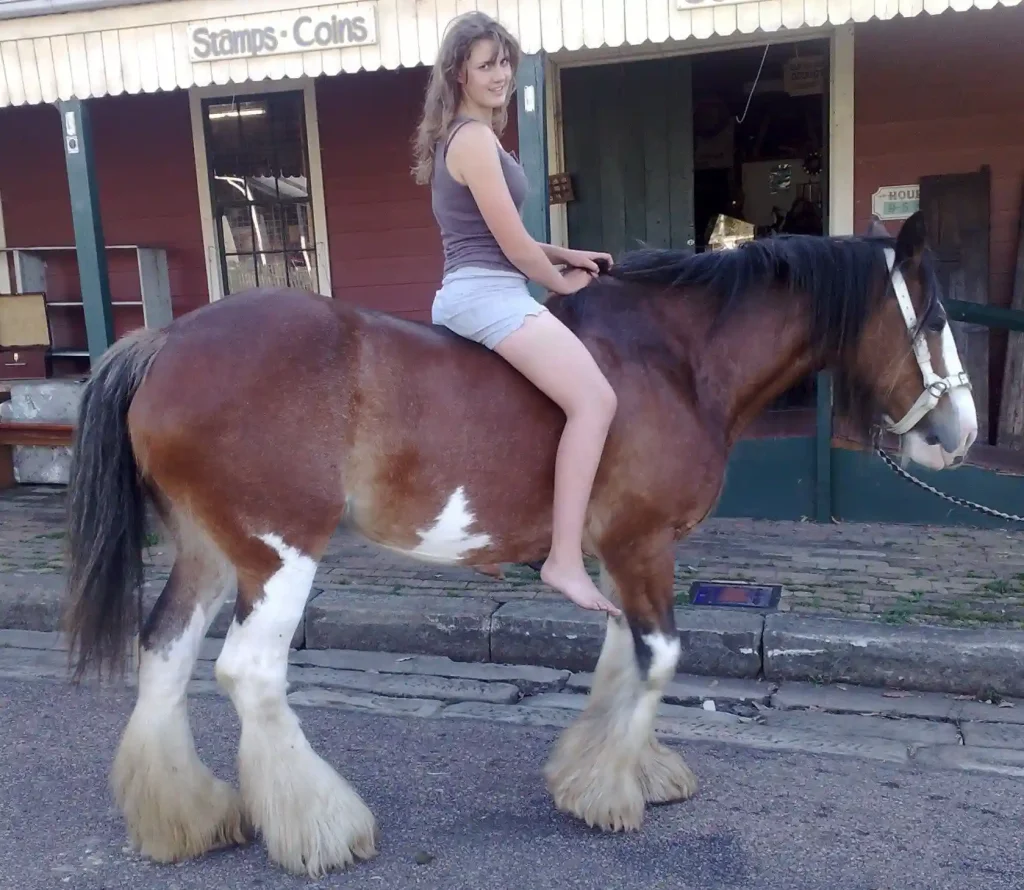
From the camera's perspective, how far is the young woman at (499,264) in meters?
2.63

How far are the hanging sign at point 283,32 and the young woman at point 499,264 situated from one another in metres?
2.68

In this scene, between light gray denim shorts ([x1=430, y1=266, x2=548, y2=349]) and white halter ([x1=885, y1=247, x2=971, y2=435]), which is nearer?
light gray denim shorts ([x1=430, y1=266, x2=548, y2=349])

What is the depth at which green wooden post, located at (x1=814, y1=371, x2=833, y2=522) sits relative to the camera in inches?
238

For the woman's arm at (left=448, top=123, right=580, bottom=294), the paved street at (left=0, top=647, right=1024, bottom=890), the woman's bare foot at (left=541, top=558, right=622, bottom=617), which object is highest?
the woman's arm at (left=448, top=123, right=580, bottom=294)

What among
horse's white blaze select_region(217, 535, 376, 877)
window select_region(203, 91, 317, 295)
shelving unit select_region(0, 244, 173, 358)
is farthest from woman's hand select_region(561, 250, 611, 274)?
shelving unit select_region(0, 244, 173, 358)

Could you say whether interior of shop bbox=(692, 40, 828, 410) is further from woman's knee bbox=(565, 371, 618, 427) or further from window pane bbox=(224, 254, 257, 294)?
woman's knee bbox=(565, 371, 618, 427)

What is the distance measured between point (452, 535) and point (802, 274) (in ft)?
4.58

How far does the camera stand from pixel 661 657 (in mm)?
2869

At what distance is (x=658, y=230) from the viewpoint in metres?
7.35

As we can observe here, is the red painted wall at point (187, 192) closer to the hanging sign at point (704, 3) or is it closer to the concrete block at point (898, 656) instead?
the hanging sign at point (704, 3)

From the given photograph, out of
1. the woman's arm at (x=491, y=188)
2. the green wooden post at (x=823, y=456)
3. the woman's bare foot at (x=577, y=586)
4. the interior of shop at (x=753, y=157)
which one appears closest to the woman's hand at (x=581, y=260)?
the woman's arm at (x=491, y=188)

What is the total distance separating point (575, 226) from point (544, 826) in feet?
17.5

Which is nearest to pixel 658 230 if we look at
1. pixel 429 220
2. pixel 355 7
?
pixel 429 220

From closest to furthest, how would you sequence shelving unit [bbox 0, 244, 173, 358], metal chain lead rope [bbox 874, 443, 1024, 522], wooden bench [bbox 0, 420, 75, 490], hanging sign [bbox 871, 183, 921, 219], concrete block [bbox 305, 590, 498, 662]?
metal chain lead rope [bbox 874, 443, 1024, 522] → concrete block [bbox 305, 590, 498, 662] → hanging sign [bbox 871, 183, 921, 219] → wooden bench [bbox 0, 420, 75, 490] → shelving unit [bbox 0, 244, 173, 358]
